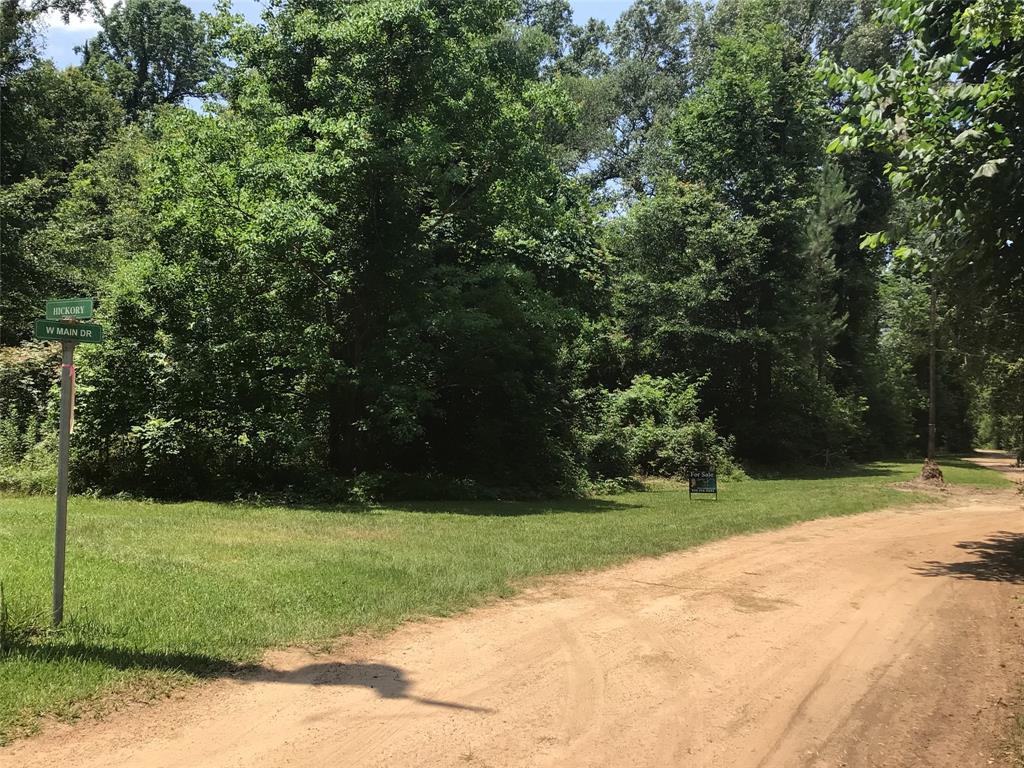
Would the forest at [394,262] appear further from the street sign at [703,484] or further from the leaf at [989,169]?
the street sign at [703,484]

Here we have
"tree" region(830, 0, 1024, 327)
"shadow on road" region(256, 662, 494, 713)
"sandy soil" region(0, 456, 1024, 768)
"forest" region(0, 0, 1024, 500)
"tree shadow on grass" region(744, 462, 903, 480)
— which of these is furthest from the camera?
"tree shadow on grass" region(744, 462, 903, 480)

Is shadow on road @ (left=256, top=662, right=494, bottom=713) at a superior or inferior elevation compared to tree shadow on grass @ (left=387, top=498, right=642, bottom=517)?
inferior

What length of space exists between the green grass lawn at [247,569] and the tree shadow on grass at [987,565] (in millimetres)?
3283

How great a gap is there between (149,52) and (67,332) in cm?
5607

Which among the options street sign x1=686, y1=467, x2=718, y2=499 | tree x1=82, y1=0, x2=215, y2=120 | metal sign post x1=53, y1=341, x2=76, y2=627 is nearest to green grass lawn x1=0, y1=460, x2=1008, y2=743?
metal sign post x1=53, y1=341, x2=76, y2=627

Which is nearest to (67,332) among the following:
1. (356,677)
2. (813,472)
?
(356,677)

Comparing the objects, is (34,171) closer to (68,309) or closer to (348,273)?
(348,273)

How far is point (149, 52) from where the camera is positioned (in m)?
51.5

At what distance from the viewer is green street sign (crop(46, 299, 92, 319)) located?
217 inches

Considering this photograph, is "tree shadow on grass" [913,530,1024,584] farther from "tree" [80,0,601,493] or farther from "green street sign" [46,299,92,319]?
"green street sign" [46,299,92,319]

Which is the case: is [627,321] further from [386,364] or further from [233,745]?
[233,745]

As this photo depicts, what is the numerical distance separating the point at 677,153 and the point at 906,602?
31.9 meters

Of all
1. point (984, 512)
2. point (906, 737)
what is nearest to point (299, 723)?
point (906, 737)

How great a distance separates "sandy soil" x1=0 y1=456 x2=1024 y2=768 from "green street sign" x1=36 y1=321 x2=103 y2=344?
278cm
